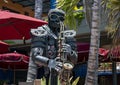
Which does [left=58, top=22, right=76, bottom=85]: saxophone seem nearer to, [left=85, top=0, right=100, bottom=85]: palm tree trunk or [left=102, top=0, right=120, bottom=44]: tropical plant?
[left=85, top=0, right=100, bottom=85]: palm tree trunk

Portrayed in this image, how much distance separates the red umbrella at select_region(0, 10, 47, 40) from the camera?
6.57 metres

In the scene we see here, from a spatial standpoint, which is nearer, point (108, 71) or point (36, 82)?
point (36, 82)

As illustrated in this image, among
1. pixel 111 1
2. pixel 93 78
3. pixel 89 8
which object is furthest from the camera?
pixel 89 8

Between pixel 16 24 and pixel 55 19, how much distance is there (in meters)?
1.82

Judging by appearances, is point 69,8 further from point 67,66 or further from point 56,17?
point 67,66

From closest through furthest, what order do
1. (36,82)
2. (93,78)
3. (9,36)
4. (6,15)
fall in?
(36,82) < (6,15) < (9,36) < (93,78)

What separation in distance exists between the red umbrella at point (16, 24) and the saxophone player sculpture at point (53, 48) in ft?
3.73

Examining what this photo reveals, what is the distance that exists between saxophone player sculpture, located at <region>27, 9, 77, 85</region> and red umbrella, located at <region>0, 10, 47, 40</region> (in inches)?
44.8

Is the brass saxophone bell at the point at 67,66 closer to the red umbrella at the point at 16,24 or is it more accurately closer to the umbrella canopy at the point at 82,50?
the red umbrella at the point at 16,24

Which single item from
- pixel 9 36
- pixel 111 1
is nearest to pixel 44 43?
pixel 9 36

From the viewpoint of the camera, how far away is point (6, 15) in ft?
21.9

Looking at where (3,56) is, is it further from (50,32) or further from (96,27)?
(50,32)

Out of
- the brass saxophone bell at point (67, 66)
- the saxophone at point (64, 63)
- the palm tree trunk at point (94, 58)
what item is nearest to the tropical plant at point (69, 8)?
the palm tree trunk at point (94, 58)

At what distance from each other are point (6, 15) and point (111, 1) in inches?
190
